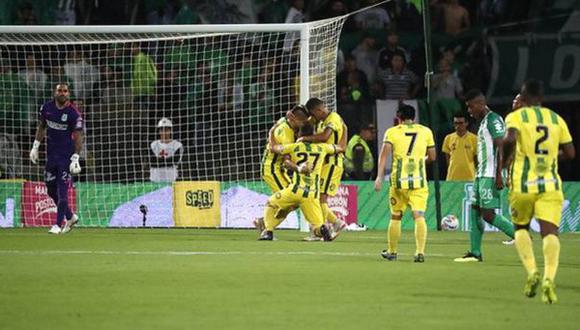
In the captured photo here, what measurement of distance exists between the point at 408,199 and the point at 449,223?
946cm

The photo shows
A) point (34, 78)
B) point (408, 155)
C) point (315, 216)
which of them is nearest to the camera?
point (408, 155)

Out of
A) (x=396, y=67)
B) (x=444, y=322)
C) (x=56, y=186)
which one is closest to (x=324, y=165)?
(x=56, y=186)

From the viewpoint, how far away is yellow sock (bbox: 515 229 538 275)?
11961 millimetres

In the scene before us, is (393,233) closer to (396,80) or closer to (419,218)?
(419,218)

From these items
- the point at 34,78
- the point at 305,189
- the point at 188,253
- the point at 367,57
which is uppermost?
the point at 367,57

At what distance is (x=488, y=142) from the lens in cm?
1675

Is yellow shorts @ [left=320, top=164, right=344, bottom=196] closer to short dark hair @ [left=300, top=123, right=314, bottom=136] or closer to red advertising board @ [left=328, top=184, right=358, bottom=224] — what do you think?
short dark hair @ [left=300, top=123, right=314, bottom=136]

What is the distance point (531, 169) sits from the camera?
39.2 feet

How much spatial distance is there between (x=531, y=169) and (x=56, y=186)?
40.8 ft

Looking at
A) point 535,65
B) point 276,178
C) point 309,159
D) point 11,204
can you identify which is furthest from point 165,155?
point 535,65

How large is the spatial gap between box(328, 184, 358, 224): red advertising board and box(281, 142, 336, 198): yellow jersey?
4.79 m

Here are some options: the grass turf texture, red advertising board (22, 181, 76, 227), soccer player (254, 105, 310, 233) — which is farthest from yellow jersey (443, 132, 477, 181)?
red advertising board (22, 181, 76, 227)

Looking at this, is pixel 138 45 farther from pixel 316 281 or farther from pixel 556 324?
pixel 556 324

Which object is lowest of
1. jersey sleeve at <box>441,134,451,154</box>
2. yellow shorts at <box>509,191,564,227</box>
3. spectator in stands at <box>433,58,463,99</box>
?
yellow shorts at <box>509,191,564,227</box>
